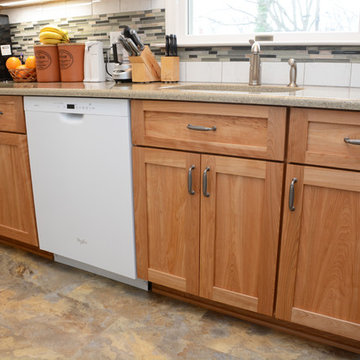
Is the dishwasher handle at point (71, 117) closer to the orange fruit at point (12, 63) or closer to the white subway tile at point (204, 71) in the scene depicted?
the white subway tile at point (204, 71)

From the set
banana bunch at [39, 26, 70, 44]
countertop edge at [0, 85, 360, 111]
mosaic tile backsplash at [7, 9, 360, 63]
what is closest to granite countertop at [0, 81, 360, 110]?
countertop edge at [0, 85, 360, 111]

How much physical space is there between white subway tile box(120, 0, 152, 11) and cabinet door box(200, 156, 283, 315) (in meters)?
1.17

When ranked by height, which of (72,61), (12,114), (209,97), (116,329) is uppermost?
(72,61)

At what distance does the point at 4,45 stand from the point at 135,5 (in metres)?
1.00

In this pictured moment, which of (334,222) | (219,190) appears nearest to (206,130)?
(219,190)

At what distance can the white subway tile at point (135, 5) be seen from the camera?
214 centimetres

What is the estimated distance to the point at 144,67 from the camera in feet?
6.58

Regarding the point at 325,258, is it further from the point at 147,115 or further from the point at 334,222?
the point at 147,115

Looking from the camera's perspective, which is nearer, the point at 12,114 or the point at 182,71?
the point at 12,114

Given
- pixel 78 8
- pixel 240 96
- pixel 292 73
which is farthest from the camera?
pixel 78 8

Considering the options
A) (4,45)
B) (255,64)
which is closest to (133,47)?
(255,64)

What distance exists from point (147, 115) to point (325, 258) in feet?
2.69

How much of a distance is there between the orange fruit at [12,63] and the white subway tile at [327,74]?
1.73 metres

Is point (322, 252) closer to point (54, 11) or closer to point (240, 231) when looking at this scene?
point (240, 231)
